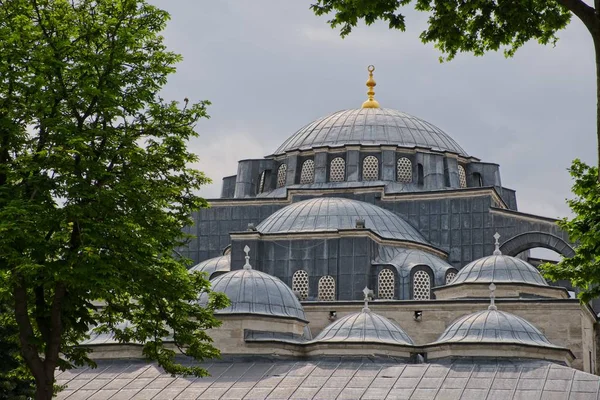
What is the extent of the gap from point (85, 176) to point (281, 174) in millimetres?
32976

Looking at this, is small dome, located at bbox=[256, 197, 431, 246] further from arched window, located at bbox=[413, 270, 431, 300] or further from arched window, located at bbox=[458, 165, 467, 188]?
arched window, located at bbox=[458, 165, 467, 188]

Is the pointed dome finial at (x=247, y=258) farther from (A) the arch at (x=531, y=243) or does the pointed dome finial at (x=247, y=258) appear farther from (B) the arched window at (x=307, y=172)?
(A) the arch at (x=531, y=243)

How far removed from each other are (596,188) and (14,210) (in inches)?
376

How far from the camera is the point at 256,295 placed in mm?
41844

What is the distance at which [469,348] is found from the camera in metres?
38.3

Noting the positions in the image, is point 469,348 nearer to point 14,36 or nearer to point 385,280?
point 385,280

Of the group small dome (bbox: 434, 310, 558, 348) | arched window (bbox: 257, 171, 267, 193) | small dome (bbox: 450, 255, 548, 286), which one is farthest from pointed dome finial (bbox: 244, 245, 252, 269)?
arched window (bbox: 257, 171, 267, 193)

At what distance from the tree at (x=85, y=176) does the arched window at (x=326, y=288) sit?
22.2 m

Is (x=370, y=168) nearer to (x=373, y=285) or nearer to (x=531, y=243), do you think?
(x=531, y=243)

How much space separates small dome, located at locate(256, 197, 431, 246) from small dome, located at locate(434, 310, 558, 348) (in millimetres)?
9499

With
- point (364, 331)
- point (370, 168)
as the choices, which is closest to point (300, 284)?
point (364, 331)

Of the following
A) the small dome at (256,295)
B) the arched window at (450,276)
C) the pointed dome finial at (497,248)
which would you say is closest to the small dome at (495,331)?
the small dome at (256,295)

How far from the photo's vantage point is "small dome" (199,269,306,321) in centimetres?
4134

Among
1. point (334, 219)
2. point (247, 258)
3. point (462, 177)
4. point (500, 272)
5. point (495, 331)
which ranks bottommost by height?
point (495, 331)
